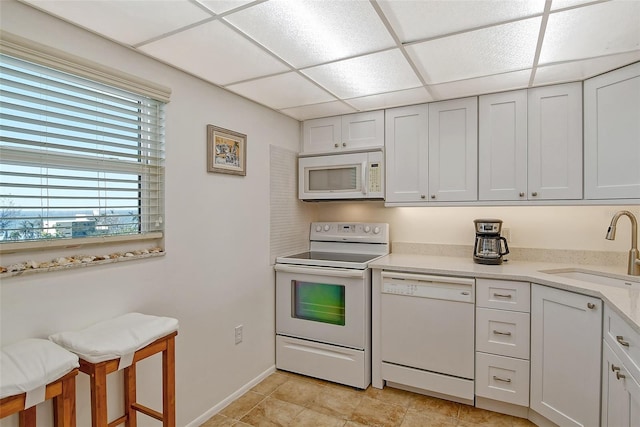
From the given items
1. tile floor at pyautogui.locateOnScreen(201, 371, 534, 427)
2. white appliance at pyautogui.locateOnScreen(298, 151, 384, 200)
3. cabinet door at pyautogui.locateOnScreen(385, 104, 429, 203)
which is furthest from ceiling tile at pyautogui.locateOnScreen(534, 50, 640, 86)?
tile floor at pyautogui.locateOnScreen(201, 371, 534, 427)

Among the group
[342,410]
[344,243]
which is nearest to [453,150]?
[344,243]

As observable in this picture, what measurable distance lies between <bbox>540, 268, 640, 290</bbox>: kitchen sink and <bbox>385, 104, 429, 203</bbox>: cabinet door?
1093 millimetres

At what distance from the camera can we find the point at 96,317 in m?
1.64

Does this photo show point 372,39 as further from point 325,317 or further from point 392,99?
point 325,317

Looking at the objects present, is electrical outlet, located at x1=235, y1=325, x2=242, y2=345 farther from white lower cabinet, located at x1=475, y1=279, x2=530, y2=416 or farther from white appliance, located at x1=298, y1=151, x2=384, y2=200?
white lower cabinet, located at x1=475, y1=279, x2=530, y2=416

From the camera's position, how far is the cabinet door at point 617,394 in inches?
54.9

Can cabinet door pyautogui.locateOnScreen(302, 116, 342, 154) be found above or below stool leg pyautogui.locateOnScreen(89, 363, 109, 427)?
above

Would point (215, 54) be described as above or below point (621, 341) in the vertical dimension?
above

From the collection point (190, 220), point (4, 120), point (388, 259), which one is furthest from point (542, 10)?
point (4, 120)

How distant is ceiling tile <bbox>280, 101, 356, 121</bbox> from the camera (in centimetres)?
279

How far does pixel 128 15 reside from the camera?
147 centimetres

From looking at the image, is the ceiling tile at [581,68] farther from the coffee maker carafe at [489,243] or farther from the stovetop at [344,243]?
the stovetop at [344,243]

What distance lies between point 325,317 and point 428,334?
2.63 feet

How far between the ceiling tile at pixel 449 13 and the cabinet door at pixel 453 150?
111cm
